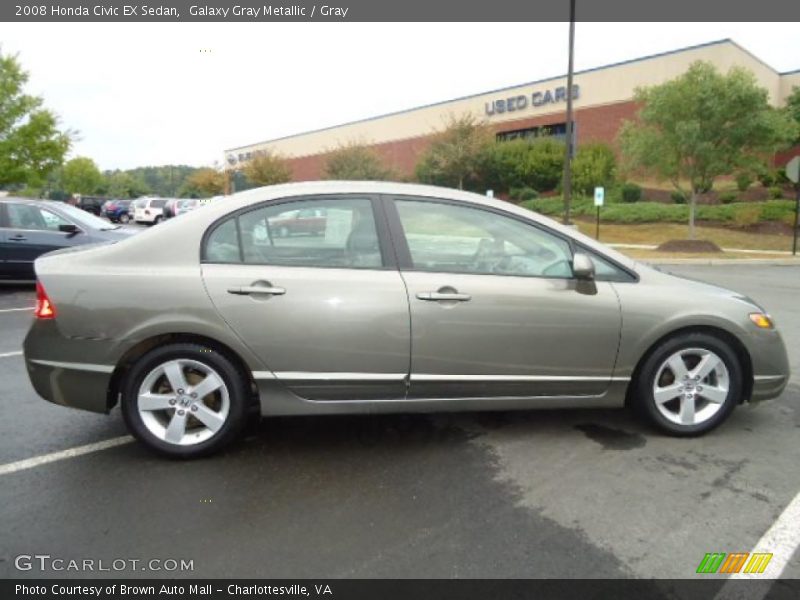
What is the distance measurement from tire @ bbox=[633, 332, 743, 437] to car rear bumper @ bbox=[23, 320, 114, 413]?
10.3 feet

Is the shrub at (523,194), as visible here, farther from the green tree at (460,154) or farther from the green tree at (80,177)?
the green tree at (80,177)

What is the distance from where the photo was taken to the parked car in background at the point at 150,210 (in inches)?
1282

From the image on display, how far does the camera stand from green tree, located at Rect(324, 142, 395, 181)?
41.4 metres

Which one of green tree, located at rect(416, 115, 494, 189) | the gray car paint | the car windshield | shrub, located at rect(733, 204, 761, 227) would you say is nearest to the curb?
shrub, located at rect(733, 204, 761, 227)

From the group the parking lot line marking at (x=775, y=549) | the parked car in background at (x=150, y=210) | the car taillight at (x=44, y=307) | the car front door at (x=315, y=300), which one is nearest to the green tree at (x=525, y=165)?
the parked car in background at (x=150, y=210)

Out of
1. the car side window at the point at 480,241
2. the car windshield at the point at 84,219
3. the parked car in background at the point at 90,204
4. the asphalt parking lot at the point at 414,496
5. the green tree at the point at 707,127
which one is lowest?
the asphalt parking lot at the point at 414,496

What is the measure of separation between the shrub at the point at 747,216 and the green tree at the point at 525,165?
14.5m

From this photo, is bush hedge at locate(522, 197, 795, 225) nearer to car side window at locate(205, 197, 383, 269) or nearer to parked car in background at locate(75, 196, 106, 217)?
car side window at locate(205, 197, 383, 269)

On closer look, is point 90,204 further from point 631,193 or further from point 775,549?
point 775,549

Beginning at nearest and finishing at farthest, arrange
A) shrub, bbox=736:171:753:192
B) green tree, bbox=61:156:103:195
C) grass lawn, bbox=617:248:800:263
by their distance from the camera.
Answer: grass lawn, bbox=617:248:800:263
shrub, bbox=736:171:753:192
green tree, bbox=61:156:103:195

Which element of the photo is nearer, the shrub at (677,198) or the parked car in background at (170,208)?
the shrub at (677,198)

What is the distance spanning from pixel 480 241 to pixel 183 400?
76.8 inches

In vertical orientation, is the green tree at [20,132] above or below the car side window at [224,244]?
above

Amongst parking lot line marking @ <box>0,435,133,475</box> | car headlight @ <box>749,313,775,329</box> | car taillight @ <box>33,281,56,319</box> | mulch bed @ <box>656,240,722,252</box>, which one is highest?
car taillight @ <box>33,281,56,319</box>
